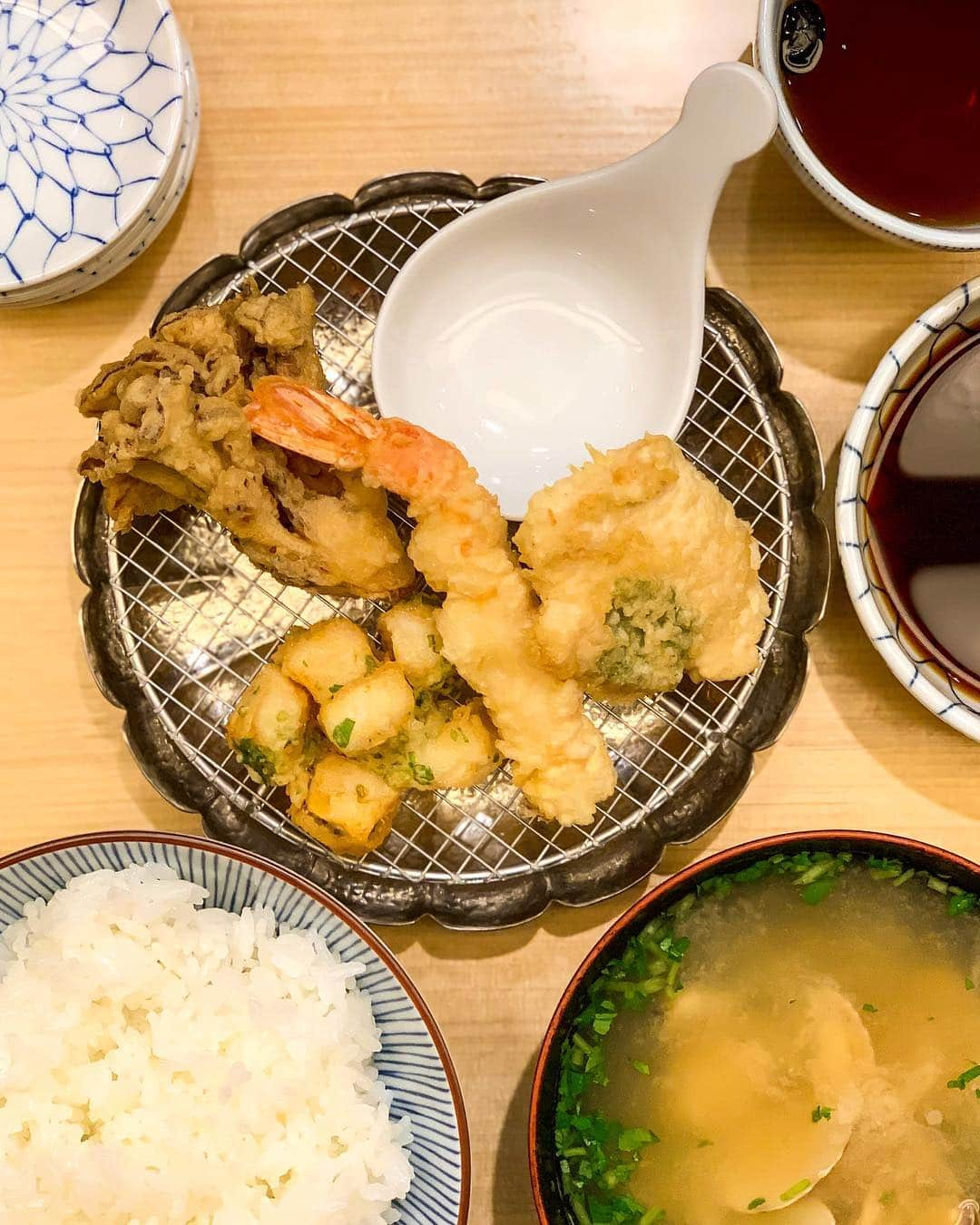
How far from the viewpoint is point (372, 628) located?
196 cm

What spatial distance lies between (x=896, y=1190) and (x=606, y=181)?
1.73 m

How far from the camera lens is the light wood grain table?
1987 millimetres

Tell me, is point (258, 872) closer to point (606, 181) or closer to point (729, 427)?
point (729, 427)

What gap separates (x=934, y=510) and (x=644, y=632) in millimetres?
641

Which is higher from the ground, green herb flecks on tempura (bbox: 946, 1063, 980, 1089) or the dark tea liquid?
the dark tea liquid

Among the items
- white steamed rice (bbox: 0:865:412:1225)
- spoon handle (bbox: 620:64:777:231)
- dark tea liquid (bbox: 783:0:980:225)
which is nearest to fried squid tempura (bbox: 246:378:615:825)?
white steamed rice (bbox: 0:865:412:1225)

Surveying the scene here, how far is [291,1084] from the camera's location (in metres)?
1.62

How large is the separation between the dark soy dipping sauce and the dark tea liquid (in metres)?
0.31

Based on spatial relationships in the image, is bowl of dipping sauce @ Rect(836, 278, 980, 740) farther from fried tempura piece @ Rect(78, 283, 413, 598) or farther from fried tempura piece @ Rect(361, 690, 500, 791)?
fried tempura piece @ Rect(78, 283, 413, 598)

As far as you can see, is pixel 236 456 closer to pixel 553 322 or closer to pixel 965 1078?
pixel 553 322

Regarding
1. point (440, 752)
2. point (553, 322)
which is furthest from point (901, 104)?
point (440, 752)

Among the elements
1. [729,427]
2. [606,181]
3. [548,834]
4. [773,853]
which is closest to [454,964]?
[548,834]

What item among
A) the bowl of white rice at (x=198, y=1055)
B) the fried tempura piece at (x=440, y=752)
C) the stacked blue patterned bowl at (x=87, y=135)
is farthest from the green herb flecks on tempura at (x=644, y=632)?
the stacked blue patterned bowl at (x=87, y=135)

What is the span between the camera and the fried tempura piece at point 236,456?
Result: 1.62 m
